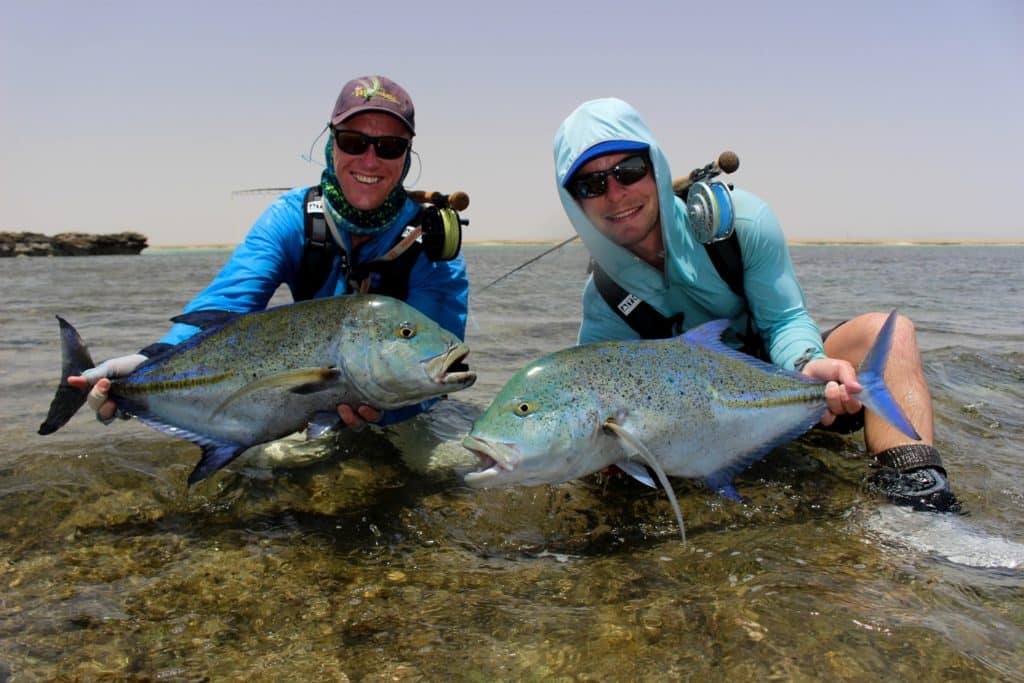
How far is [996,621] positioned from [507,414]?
1.74 meters

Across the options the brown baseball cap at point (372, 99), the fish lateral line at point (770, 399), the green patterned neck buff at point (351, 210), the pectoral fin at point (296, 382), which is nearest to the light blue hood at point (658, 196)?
the brown baseball cap at point (372, 99)

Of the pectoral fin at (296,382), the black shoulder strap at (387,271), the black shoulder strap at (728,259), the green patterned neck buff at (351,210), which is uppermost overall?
the green patterned neck buff at (351,210)

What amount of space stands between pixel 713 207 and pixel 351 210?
2.07 metres

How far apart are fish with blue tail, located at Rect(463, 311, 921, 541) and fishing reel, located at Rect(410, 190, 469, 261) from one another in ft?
5.52

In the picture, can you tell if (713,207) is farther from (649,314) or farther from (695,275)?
(649,314)

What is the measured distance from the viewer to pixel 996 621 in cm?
224

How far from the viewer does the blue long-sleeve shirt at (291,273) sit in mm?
3799

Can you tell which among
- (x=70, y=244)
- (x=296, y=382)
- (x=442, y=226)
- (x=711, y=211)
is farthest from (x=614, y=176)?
(x=70, y=244)

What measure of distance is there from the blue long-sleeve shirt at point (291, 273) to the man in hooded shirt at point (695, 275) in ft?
3.14

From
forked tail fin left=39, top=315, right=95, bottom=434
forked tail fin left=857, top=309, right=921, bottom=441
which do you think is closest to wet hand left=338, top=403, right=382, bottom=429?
forked tail fin left=39, top=315, right=95, bottom=434

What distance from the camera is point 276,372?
121 inches

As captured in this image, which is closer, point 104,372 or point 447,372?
point 447,372

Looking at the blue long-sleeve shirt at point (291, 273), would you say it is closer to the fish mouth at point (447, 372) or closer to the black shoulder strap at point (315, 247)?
the black shoulder strap at point (315, 247)

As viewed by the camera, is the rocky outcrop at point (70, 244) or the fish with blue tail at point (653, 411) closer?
the fish with blue tail at point (653, 411)
